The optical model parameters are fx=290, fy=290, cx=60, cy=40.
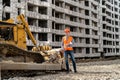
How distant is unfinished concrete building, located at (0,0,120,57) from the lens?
49625mm

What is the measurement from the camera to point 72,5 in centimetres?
6775

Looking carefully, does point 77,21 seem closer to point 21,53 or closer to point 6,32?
point 6,32

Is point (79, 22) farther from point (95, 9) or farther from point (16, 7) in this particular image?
point (16, 7)

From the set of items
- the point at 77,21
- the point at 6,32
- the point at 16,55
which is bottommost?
the point at 77,21

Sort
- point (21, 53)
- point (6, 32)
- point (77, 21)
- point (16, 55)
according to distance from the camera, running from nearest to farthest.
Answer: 1. point (16, 55)
2. point (21, 53)
3. point (6, 32)
4. point (77, 21)

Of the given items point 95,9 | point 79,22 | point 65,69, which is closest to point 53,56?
point 65,69

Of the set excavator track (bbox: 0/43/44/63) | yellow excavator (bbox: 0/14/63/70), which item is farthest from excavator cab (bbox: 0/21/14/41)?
excavator track (bbox: 0/43/44/63)

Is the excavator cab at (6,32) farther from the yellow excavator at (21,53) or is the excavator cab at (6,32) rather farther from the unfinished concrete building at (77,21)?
the unfinished concrete building at (77,21)

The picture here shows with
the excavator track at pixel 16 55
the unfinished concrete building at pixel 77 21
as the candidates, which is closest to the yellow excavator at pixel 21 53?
the excavator track at pixel 16 55

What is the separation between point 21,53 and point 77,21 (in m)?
53.9

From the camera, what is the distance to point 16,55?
16141 millimetres

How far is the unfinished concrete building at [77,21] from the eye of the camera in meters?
49.6

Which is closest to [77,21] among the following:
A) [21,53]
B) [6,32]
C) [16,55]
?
[6,32]

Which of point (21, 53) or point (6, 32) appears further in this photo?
point (6, 32)
